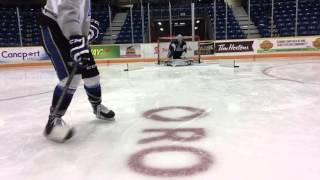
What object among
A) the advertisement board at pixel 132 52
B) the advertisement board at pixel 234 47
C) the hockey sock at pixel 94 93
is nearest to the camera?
the hockey sock at pixel 94 93

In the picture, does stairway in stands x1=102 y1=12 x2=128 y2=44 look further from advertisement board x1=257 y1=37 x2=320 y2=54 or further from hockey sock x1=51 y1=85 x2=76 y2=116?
hockey sock x1=51 y1=85 x2=76 y2=116

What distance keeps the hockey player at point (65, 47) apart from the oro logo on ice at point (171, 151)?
20.1 inches

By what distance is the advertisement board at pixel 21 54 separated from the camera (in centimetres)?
1037

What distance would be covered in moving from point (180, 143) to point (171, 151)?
0.15 metres

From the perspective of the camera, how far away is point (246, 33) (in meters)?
12.9

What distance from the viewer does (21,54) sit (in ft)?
34.4

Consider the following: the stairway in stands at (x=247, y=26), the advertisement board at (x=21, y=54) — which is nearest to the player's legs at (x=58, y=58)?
the advertisement board at (x=21, y=54)

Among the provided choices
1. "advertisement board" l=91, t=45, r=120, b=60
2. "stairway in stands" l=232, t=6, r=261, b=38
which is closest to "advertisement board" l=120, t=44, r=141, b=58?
"advertisement board" l=91, t=45, r=120, b=60

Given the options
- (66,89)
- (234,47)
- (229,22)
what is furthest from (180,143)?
(229,22)

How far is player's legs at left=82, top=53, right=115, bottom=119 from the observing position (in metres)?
2.46

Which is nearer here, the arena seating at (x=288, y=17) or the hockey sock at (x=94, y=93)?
the hockey sock at (x=94, y=93)

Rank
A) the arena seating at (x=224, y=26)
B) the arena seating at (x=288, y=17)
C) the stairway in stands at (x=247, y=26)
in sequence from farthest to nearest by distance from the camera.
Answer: the stairway in stands at (x=247, y=26)
the arena seating at (x=224, y=26)
the arena seating at (x=288, y=17)

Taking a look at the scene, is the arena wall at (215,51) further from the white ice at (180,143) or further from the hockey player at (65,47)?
the hockey player at (65,47)

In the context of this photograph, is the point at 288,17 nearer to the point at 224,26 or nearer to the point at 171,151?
the point at 224,26
